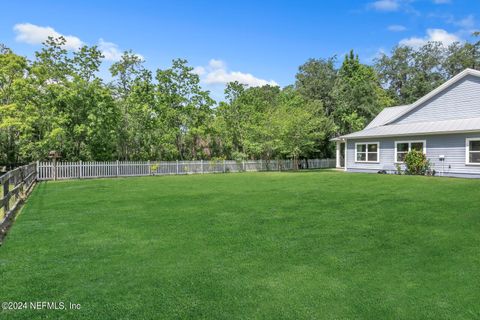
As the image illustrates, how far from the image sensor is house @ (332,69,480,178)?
15.9 meters

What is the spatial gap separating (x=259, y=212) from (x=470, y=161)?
1342cm

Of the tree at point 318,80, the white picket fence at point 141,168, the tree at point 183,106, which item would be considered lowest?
the white picket fence at point 141,168

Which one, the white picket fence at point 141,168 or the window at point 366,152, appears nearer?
the white picket fence at point 141,168

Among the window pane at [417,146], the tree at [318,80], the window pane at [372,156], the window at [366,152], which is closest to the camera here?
the window pane at [417,146]

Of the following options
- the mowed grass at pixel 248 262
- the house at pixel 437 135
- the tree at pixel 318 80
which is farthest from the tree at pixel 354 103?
the mowed grass at pixel 248 262

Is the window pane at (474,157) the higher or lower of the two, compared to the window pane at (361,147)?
lower

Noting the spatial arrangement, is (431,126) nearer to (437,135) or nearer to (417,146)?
(437,135)

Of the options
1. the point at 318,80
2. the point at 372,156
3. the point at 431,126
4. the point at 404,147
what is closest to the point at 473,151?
the point at 431,126

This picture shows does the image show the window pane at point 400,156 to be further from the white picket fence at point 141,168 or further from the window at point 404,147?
the white picket fence at point 141,168

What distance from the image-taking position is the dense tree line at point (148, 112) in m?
18.5

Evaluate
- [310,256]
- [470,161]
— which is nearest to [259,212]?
[310,256]

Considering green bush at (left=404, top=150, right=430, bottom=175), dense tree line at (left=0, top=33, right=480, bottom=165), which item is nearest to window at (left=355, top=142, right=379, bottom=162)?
green bush at (left=404, top=150, right=430, bottom=175)

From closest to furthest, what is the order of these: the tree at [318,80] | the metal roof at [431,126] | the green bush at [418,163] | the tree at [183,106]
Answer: the metal roof at [431,126], the green bush at [418,163], the tree at [183,106], the tree at [318,80]

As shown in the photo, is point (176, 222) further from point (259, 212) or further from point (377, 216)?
point (377, 216)
